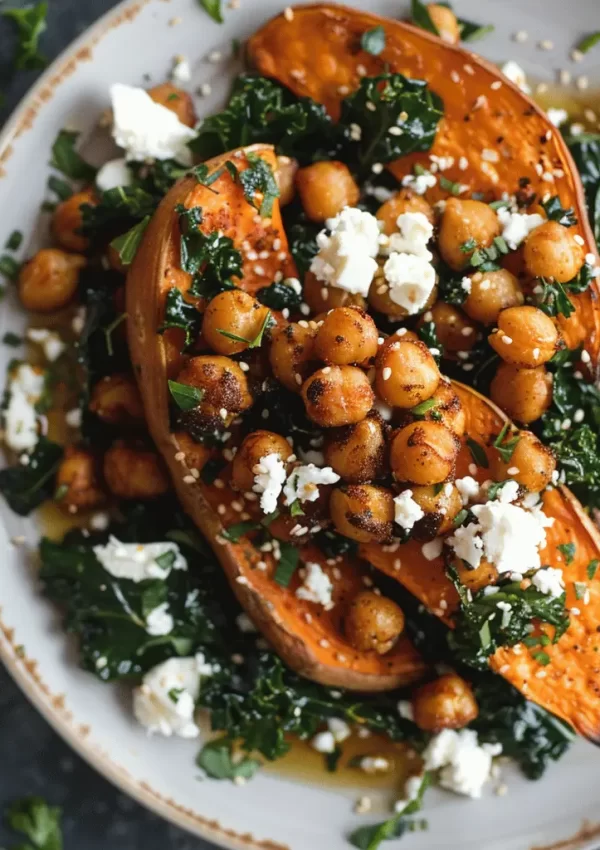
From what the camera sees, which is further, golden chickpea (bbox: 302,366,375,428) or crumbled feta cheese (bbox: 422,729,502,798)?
crumbled feta cheese (bbox: 422,729,502,798)

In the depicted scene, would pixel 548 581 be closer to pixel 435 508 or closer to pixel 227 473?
pixel 435 508

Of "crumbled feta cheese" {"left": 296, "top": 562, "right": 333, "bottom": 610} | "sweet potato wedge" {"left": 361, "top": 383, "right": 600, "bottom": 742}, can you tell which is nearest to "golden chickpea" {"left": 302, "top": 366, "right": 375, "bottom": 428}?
"sweet potato wedge" {"left": 361, "top": 383, "right": 600, "bottom": 742}

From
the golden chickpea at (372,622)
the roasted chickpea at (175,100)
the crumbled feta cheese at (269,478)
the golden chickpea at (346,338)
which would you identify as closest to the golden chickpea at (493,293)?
the golden chickpea at (346,338)

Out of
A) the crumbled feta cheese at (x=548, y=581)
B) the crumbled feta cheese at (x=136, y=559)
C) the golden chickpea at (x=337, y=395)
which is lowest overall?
the crumbled feta cheese at (x=136, y=559)

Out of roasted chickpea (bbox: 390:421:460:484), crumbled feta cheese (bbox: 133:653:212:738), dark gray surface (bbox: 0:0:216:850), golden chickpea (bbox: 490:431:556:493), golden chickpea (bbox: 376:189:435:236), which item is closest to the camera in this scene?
roasted chickpea (bbox: 390:421:460:484)

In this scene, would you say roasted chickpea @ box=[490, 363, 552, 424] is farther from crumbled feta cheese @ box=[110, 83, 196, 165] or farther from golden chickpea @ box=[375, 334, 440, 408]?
crumbled feta cheese @ box=[110, 83, 196, 165]

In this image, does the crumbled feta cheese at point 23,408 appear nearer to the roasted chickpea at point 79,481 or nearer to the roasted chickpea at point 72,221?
the roasted chickpea at point 79,481
